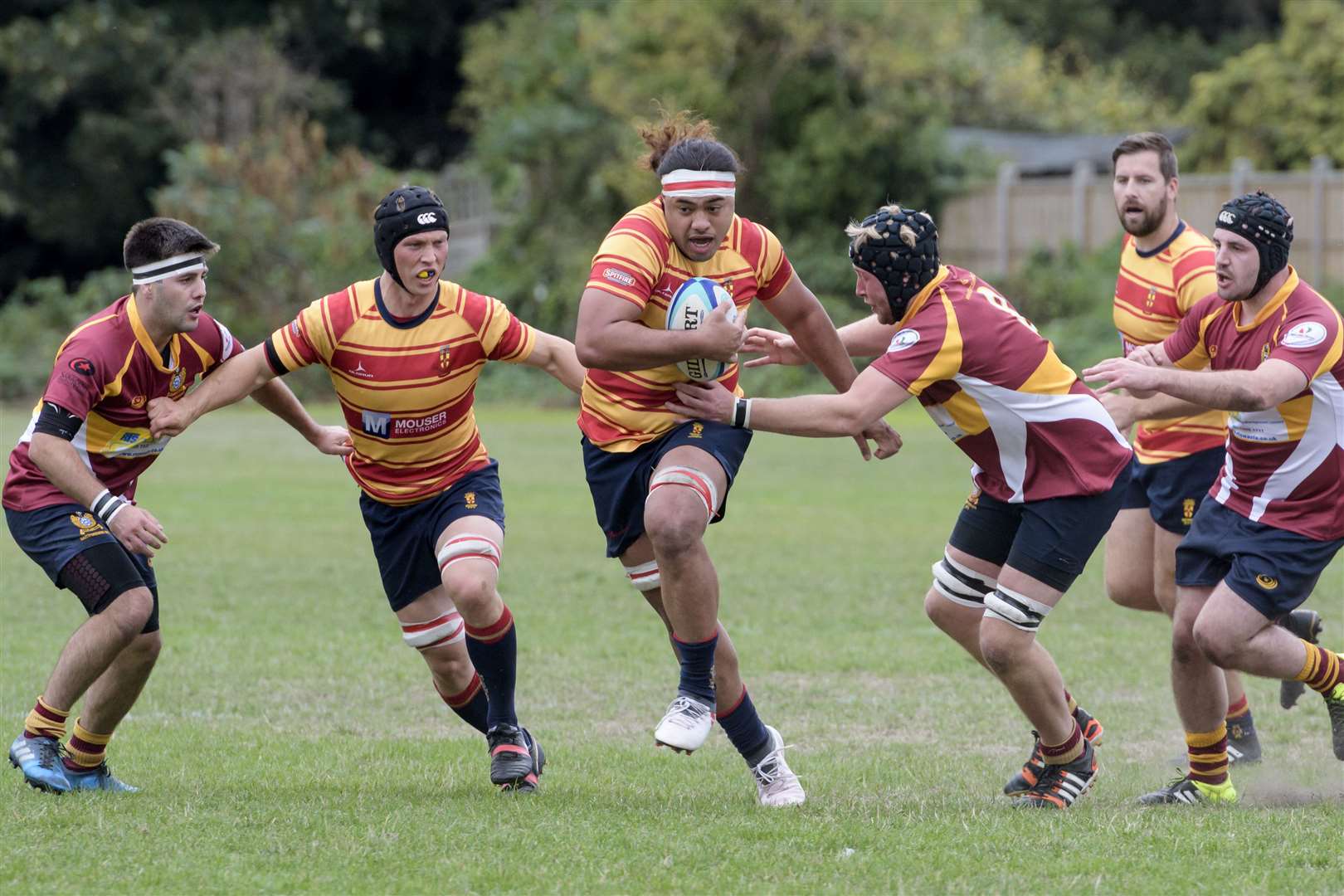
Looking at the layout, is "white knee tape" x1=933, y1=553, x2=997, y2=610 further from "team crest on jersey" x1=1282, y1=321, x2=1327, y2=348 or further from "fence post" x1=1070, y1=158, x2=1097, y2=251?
"fence post" x1=1070, y1=158, x2=1097, y2=251

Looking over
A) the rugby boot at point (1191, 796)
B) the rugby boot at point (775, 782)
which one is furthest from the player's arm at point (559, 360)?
the rugby boot at point (1191, 796)

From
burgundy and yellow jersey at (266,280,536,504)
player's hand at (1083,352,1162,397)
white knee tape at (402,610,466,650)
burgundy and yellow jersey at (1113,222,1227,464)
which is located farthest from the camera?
burgundy and yellow jersey at (1113,222,1227,464)

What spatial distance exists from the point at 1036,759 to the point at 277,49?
36.8m

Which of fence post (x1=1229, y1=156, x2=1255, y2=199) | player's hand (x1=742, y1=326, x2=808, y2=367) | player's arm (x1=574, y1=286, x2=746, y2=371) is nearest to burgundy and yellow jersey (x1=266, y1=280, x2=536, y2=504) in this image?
player's arm (x1=574, y1=286, x2=746, y2=371)

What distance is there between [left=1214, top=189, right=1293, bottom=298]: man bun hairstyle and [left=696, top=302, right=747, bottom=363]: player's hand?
6.11 feet

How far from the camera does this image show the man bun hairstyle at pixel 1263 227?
6312mm

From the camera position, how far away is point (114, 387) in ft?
21.4

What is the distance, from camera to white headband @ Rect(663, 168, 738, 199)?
6.40m

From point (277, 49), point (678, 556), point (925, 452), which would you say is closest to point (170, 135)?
point (277, 49)

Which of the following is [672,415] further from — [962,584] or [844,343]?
[962,584]

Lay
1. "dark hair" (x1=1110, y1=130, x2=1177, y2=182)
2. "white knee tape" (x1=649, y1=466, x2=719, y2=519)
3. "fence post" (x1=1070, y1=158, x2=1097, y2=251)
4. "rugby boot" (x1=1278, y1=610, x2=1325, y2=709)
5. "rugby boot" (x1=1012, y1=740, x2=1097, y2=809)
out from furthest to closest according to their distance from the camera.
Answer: "fence post" (x1=1070, y1=158, x2=1097, y2=251)
"rugby boot" (x1=1278, y1=610, x2=1325, y2=709)
"dark hair" (x1=1110, y1=130, x2=1177, y2=182)
"rugby boot" (x1=1012, y1=740, x2=1097, y2=809)
"white knee tape" (x1=649, y1=466, x2=719, y2=519)

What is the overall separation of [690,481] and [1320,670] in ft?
8.51

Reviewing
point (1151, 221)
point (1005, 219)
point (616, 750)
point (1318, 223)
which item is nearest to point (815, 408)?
point (616, 750)

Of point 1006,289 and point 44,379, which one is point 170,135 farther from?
point 1006,289
